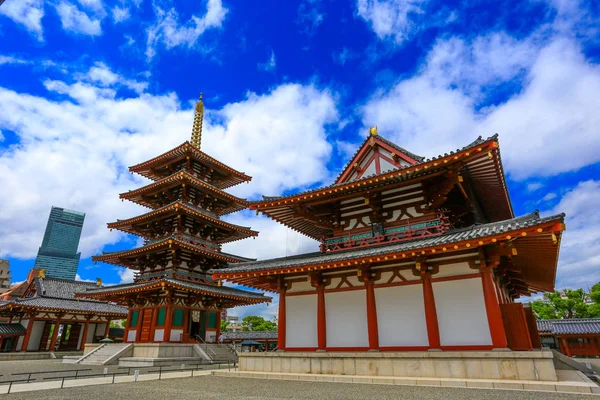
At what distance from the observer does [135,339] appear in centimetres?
2873

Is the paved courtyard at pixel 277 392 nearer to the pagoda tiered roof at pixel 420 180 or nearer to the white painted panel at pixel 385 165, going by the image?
the pagoda tiered roof at pixel 420 180

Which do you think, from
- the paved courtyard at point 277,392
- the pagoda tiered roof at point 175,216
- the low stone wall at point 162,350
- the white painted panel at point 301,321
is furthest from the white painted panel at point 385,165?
the low stone wall at point 162,350

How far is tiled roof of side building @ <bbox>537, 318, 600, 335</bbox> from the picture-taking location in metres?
36.9

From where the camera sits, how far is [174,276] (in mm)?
28719

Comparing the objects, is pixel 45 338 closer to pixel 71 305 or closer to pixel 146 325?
pixel 71 305

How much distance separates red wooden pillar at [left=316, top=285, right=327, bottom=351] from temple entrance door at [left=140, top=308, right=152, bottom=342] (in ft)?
59.7

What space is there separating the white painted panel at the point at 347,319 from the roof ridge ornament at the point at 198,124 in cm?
2936

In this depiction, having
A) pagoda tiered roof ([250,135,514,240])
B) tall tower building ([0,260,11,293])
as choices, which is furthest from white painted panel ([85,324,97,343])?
tall tower building ([0,260,11,293])

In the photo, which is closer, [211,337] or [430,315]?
[430,315]

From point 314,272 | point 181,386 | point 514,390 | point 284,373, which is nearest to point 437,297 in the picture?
point 514,390

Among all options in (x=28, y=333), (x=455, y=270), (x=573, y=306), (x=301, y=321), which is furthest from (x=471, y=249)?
(x=573, y=306)

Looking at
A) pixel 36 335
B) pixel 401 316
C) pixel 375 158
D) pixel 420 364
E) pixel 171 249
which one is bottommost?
pixel 420 364

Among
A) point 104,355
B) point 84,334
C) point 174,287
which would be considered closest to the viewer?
point 174,287

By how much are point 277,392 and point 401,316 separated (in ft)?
20.5
